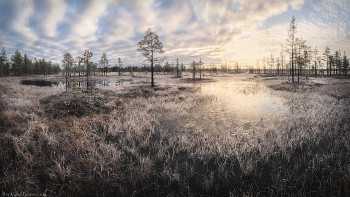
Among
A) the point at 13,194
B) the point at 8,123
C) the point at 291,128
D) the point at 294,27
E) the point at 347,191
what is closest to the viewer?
the point at 13,194

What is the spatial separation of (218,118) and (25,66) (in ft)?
371

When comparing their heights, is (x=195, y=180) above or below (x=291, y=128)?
below

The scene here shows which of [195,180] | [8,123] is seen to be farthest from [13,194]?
[8,123]

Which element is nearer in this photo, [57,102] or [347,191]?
[347,191]

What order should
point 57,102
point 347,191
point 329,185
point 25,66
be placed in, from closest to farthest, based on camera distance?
point 347,191 < point 329,185 < point 57,102 < point 25,66

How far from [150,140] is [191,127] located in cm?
282

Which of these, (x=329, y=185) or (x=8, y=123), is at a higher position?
(x=8, y=123)

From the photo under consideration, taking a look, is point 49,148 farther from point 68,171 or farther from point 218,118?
point 218,118

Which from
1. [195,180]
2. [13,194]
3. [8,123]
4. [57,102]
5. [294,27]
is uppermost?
[294,27]

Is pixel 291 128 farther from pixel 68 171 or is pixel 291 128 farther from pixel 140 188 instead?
pixel 68 171

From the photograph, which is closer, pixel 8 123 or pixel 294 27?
pixel 8 123

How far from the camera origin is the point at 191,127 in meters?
8.34

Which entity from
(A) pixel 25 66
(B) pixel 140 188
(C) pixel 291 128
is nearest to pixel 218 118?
(C) pixel 291 128

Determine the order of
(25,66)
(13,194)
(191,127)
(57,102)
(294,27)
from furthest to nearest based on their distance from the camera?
(25,66) < (294,27) < (57,102) < (191,127) < (13,194)
